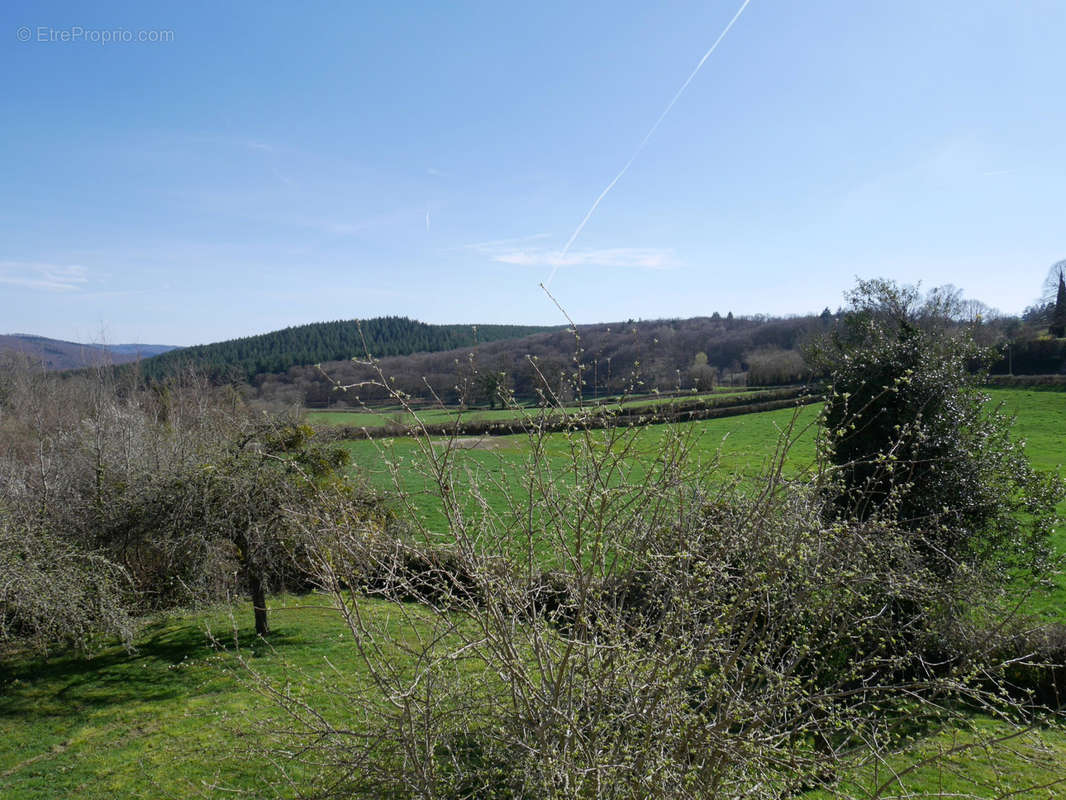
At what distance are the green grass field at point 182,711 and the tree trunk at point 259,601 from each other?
25 cm

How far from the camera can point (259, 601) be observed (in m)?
10.9

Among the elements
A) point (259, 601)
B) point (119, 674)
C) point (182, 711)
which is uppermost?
point (259, 601)

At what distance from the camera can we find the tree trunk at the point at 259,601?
416 inches

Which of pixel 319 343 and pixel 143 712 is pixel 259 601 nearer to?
pixel 143 712

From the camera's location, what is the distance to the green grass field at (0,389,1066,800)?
17.3ft

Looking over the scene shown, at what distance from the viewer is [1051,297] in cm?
4384

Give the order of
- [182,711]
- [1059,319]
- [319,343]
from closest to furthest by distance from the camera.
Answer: [182,711] < [1059,319] < [319,343]

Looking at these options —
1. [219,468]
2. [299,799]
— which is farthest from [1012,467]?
[219,468]

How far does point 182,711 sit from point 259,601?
2.76 m

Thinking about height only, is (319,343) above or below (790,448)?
above

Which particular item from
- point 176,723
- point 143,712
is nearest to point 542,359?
point 176,723

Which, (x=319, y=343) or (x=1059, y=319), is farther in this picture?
(x=319, y=343)

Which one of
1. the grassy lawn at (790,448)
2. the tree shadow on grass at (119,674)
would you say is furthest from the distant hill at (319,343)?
the tree shadow on grass at (119,674)

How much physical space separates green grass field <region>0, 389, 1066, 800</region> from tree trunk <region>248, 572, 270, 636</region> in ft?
0.82
